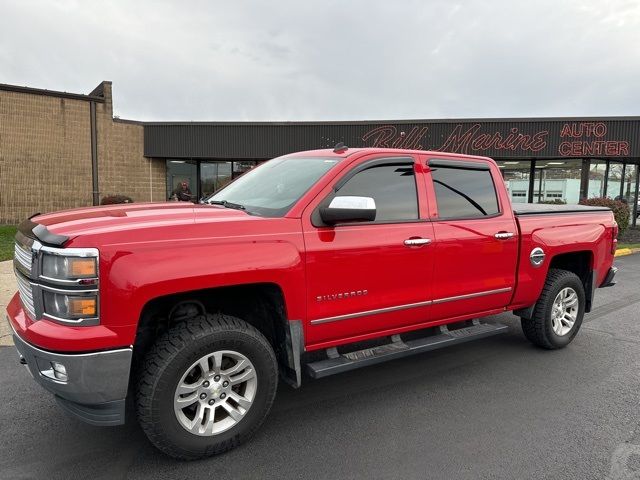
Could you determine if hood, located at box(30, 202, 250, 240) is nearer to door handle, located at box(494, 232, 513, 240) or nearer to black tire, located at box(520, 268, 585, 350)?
door handle, located at box(494, 232, 513, 240)

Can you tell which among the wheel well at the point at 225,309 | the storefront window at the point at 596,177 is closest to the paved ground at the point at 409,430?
the wheel well at the point at 225,309

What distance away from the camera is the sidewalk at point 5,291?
17.2 feet

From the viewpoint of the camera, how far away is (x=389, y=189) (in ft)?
12.7

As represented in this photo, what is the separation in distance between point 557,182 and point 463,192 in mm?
17782

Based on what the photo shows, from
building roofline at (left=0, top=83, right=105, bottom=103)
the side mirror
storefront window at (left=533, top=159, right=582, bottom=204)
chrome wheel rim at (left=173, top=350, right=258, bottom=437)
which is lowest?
chrome wheel rim at (left=173, top=350, right=258, bottom=437)

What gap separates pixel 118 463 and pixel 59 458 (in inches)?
15.2

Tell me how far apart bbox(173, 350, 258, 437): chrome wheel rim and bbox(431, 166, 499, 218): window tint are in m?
2.10

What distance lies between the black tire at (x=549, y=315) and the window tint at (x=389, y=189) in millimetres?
1977

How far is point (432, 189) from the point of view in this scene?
4102 millimetres

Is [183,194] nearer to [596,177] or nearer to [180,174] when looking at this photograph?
[180,174]

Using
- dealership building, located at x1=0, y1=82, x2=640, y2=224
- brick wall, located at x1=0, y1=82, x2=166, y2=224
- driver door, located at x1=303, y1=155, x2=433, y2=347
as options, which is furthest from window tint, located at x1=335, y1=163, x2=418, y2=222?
brick wall, located at x1=0, y1=82, x2=166, y2=224

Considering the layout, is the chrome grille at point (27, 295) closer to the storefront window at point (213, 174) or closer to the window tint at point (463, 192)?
the window tint at point (463, 192)

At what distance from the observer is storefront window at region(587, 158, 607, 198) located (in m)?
19.3

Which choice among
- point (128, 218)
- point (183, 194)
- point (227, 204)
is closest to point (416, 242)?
point (227, 204)
